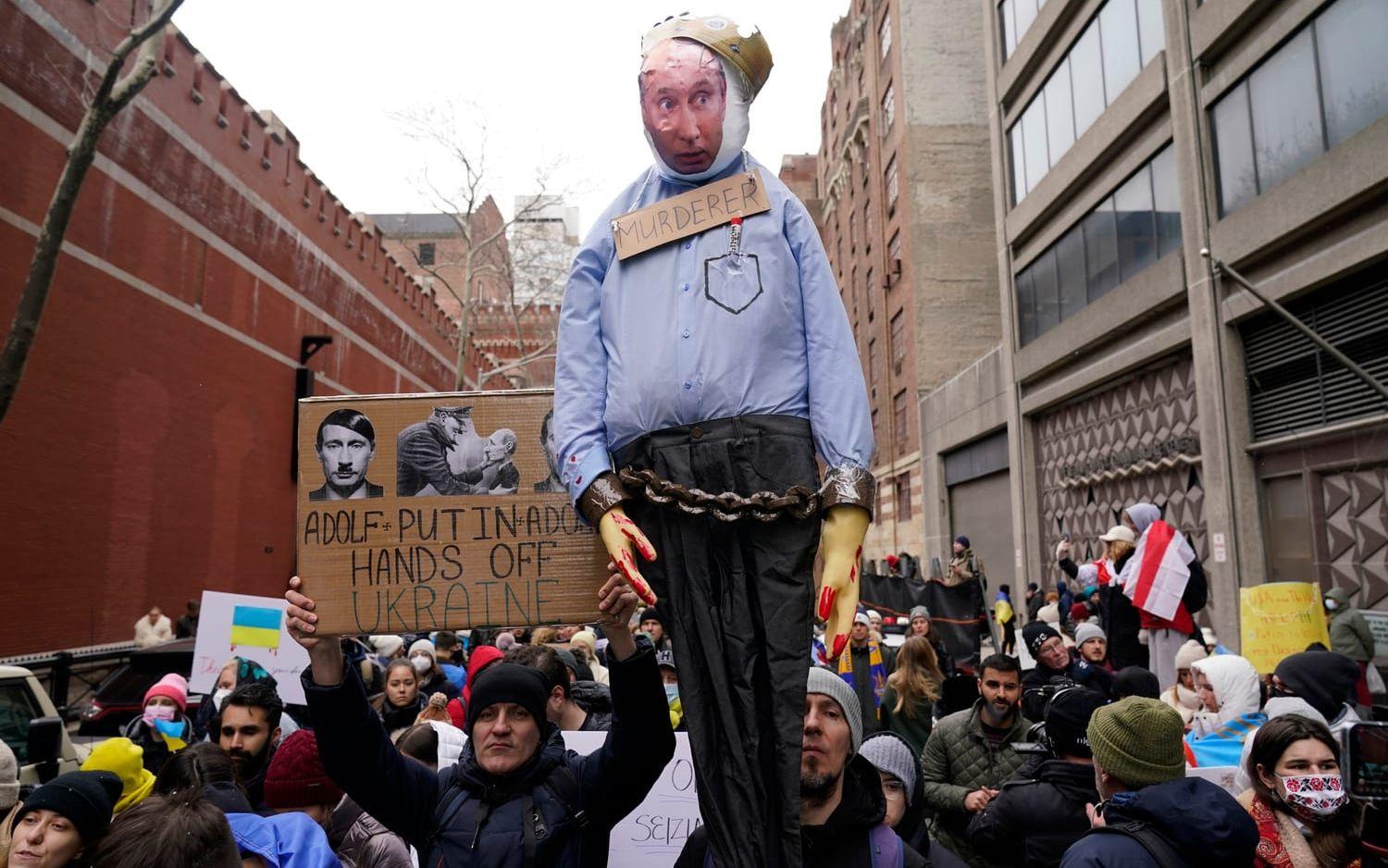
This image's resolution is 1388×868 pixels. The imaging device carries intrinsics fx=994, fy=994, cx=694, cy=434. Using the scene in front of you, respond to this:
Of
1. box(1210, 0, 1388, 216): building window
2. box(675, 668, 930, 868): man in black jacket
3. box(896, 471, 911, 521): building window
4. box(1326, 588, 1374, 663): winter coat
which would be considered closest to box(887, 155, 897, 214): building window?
box(896, 471, 911, 521): building window

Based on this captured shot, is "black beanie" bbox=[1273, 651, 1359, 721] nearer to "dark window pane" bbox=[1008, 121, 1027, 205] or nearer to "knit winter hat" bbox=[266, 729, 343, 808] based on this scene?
"knit winter hat" bbox=[266, 729, 343, 808]

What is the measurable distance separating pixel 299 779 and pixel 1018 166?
2387 cm

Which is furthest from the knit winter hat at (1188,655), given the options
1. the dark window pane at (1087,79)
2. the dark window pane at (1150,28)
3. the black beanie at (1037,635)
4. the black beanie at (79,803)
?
the dark window pane at (1087,79)

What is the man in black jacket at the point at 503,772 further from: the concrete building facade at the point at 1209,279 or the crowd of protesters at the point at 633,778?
the concrete building facade at the point at 1209,279

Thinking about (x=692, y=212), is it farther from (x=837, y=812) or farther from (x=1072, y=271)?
(x=1072, y=271)

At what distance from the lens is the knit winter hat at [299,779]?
4.13 metres

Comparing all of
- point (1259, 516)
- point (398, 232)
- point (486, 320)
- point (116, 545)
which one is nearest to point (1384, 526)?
point (1259, 516)

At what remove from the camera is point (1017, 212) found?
2402 cm

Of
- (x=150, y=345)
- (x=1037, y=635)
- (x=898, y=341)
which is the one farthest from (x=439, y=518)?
(x=898, y=341)

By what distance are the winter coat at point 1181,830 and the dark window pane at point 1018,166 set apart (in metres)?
22.8

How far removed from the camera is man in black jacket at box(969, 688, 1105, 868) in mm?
4137

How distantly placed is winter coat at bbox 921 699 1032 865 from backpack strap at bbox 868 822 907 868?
262 centimetres

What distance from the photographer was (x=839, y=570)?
7.08 ft

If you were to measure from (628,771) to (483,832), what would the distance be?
458mm
